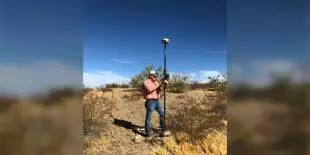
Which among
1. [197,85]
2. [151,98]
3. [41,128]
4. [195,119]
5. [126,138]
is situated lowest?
[126,138]

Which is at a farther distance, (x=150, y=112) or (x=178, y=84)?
(x=178, y=84)

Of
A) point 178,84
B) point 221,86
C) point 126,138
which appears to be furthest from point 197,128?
point 178,84

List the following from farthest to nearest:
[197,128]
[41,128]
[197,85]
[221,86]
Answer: [197,85] → [221,86] → [197,128] → [41,128]

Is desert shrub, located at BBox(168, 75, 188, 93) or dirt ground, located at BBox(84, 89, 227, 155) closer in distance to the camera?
dirt ground, located at BBox(84, 89, 227, 155)

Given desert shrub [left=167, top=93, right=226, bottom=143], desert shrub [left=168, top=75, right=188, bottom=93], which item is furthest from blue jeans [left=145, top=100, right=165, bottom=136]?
desert shrub [left=168, top=75, right=188, bottom=93]

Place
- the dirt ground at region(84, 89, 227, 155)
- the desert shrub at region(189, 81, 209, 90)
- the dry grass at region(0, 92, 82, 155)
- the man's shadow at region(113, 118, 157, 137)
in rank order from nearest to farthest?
the dry grass at region(0, 92, 82, 155) < the dirt ground at region(84, 89, 227, 155) < the man's shadow at region(113, 118, 157, 137) < the desert shrub at region(189, 81, 209, 90)

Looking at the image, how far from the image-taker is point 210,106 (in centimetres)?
513

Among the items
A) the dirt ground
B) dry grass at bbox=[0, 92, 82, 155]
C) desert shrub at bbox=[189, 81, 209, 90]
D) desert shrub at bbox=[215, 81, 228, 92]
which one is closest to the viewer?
dry grass at bbox=[0, 92, 82, 155]

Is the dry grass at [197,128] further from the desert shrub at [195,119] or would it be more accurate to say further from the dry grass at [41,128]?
the dry grass at [41,128]

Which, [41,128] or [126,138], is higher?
[41,128]

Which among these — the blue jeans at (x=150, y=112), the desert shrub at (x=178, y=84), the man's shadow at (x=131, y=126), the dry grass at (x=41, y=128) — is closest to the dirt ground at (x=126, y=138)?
the man's shadow at (x=131, y=126)

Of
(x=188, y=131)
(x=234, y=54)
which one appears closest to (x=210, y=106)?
(x=188, y=131)

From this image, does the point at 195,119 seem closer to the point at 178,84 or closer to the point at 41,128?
the point at 178,84

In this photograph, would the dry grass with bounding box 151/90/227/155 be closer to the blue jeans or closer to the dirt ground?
the dirt ground
